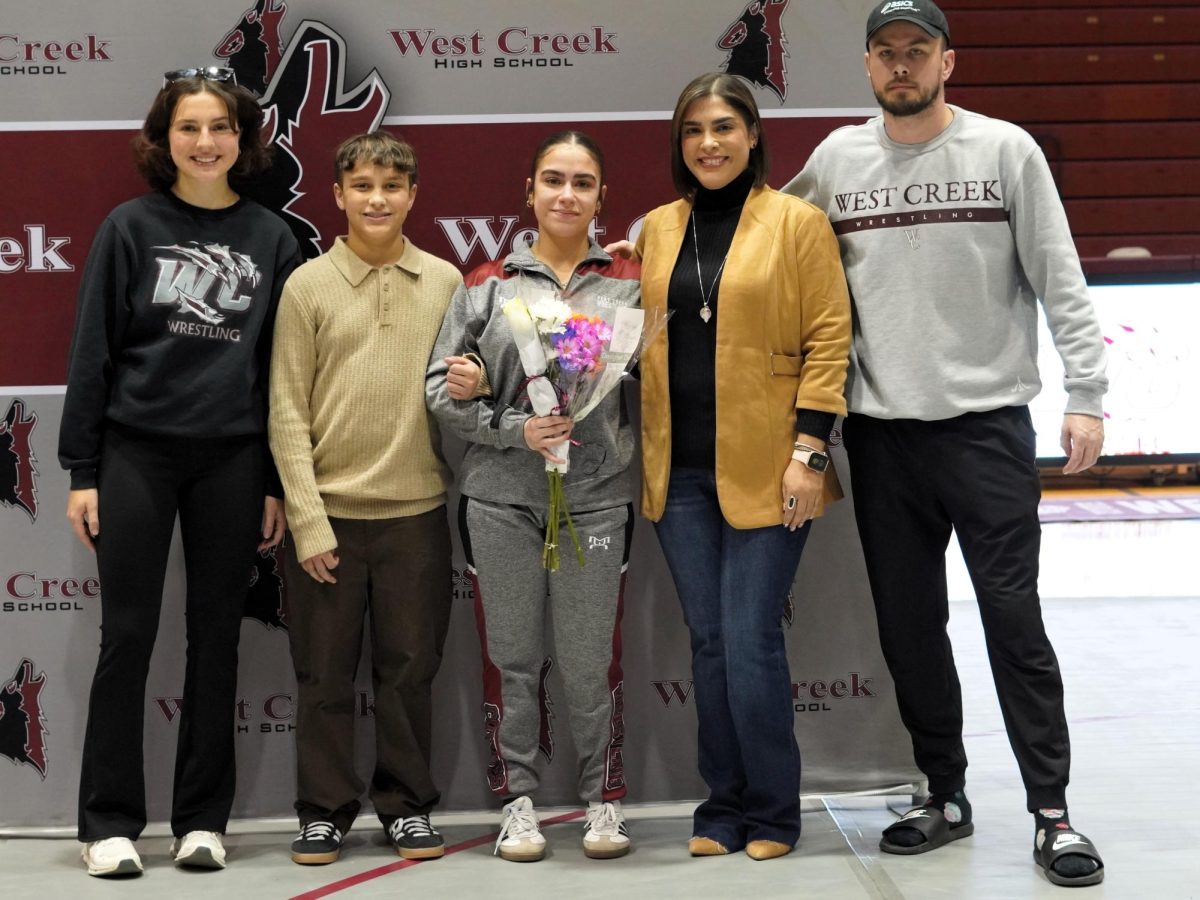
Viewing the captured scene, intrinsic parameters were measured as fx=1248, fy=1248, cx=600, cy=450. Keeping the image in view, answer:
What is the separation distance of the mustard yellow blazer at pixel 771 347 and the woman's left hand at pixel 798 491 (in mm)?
20

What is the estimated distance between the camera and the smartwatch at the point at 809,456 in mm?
2658

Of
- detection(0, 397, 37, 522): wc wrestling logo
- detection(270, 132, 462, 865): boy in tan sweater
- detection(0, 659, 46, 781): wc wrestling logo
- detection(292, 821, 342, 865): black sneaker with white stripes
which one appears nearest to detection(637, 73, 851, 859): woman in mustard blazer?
detection(270, 132, 462, 865): boy in tan sweater

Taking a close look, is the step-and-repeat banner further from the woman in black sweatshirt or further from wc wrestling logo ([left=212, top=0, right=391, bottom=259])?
the woman in black sweatshirt

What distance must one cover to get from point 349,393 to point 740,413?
34.0 inches

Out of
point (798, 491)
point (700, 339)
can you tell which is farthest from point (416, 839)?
point (700, 339)

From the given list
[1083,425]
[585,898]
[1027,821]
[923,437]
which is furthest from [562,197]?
[1027,821]

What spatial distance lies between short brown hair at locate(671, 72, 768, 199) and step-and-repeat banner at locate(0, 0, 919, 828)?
1.19ft

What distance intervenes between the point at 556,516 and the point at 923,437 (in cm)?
81

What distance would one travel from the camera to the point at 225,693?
9.18 ft

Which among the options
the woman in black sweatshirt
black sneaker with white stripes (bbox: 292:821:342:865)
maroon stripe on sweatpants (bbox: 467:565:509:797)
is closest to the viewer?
the woman in black sweatshirt

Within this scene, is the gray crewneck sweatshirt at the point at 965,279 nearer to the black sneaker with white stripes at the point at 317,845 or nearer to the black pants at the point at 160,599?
the black pants at the point at 160,599

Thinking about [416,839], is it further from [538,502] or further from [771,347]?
[771,347]

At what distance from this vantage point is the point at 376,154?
→ 2781 mm

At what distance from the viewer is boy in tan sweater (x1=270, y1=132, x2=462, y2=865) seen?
2.77m
